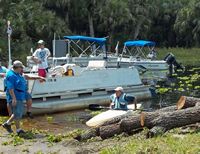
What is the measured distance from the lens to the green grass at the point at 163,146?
8414mm

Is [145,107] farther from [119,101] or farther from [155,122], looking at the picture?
[155,122]

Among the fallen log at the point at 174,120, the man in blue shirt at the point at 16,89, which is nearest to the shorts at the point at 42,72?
the man in blue shirt at the point at 16,89

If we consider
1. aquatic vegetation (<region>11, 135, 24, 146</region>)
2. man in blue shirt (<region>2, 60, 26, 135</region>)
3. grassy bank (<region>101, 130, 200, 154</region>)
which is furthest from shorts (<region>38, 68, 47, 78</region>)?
grassy bank (<region>101, 130, 200, 154</region>)

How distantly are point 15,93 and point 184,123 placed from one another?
13.5 feet

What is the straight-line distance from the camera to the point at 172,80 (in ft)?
98.9

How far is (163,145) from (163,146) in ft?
0.31

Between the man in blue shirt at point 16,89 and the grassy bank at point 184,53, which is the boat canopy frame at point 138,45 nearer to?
the grassy bank at point 184,53

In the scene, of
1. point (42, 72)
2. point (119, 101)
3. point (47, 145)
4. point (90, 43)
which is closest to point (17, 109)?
point (47, 145)

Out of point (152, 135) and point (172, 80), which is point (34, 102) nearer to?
point (152, 135)

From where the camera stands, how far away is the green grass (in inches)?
331

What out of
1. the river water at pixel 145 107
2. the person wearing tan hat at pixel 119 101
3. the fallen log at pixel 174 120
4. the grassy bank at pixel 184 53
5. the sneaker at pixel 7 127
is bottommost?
the grassy bank at pixel 184 53

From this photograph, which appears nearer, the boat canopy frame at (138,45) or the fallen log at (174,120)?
Result: the fallen log at (174,120)

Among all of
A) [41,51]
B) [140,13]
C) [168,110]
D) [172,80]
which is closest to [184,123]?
[168,110]

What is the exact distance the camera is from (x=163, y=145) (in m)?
8.95
